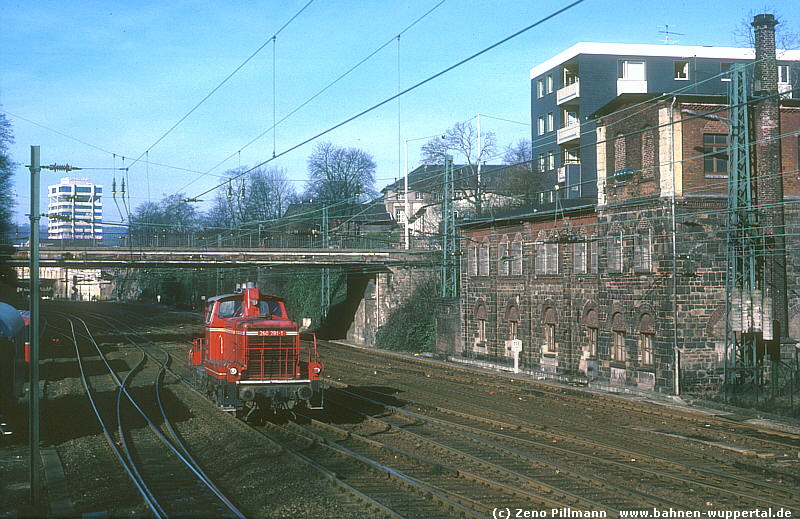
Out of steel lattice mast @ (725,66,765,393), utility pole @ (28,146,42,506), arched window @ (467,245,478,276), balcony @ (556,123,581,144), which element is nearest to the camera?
utility pole @ (28,146,42,506)

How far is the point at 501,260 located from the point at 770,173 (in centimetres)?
1293

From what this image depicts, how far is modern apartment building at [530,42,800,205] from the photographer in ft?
161

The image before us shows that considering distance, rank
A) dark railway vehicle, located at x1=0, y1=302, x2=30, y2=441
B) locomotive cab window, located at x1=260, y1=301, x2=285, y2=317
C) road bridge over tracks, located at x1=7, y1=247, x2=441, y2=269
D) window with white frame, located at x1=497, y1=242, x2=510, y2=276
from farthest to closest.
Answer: road bridge over tracks, located at x1=7, y1=247, x2=441, y2=269
window with white frame, located at x1=497, y1=242, x2=510, y2=276
locomotive cab window, located at x1=260, y1=301, x2=285, y2=317
dark railway vehicle, located at x1=0, y1=302, x2=30, y2=441

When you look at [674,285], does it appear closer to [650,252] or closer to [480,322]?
[650,252]

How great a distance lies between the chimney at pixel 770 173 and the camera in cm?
2778

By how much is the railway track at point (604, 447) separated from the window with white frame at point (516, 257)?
391 inches

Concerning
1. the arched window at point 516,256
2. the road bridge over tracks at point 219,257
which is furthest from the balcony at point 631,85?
the arched window at point 516,256

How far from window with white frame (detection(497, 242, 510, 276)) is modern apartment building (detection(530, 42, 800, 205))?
11260 millimetres

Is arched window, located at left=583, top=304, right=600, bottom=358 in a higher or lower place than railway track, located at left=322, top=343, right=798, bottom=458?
higher

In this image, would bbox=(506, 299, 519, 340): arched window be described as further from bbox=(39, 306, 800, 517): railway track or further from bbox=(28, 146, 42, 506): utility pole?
bbox=(28, 146, 42, 506): utility pole

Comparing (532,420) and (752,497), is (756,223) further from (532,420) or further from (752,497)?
(752,497)

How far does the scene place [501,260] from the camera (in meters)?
37.1

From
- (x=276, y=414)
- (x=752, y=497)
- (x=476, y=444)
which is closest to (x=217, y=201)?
(x=276, y=414)

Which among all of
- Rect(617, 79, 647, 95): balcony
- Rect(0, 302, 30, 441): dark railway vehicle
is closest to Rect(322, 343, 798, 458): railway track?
Rect(0, 302, 30, 441): dark railway vehicle
